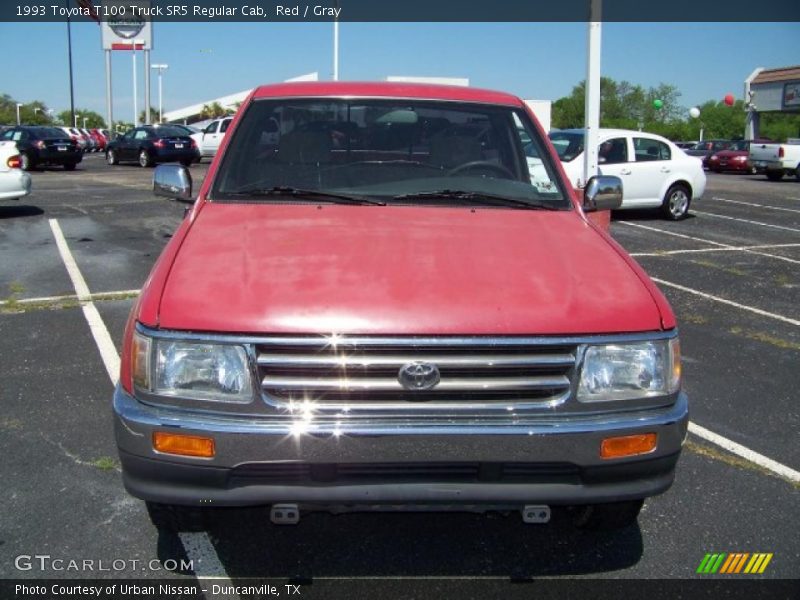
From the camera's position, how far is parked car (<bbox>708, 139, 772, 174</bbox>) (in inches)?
1275

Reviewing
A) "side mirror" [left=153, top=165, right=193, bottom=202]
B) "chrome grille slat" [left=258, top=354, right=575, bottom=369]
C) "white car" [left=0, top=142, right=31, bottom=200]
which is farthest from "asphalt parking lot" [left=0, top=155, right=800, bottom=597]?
"white car" [left=0, top=142, right=31, bottom=200]

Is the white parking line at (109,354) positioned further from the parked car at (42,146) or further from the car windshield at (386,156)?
the parked car at (42,146)

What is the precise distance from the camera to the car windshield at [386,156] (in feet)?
12.2

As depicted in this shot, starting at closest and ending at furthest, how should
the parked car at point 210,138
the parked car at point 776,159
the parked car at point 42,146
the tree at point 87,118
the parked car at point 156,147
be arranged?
the parked car at point 42,146, the parked car at point 776,159, the parked car at point 156,147, the parked car at point 210,138, the tree at point 87,118

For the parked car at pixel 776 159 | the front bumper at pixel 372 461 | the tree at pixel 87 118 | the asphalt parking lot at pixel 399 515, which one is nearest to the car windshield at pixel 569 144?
the asphalt parking lot at pixel 399 515

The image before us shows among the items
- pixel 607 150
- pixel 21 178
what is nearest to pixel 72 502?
pixel 21 178

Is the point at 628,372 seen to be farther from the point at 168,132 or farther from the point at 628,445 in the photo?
the point at 168,132

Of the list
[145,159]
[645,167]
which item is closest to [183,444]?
[645,167]

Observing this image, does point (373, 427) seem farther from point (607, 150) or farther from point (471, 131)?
point (607, 150)

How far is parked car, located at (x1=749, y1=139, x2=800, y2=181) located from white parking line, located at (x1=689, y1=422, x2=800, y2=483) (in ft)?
84.7

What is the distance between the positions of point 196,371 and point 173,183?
79.8 inches

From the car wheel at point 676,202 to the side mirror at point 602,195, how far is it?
10658 mm

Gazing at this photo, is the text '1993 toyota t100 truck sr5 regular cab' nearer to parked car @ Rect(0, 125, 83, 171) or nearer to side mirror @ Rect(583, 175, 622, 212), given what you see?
side mirror @ Rect(583, 175, 622, 212)
